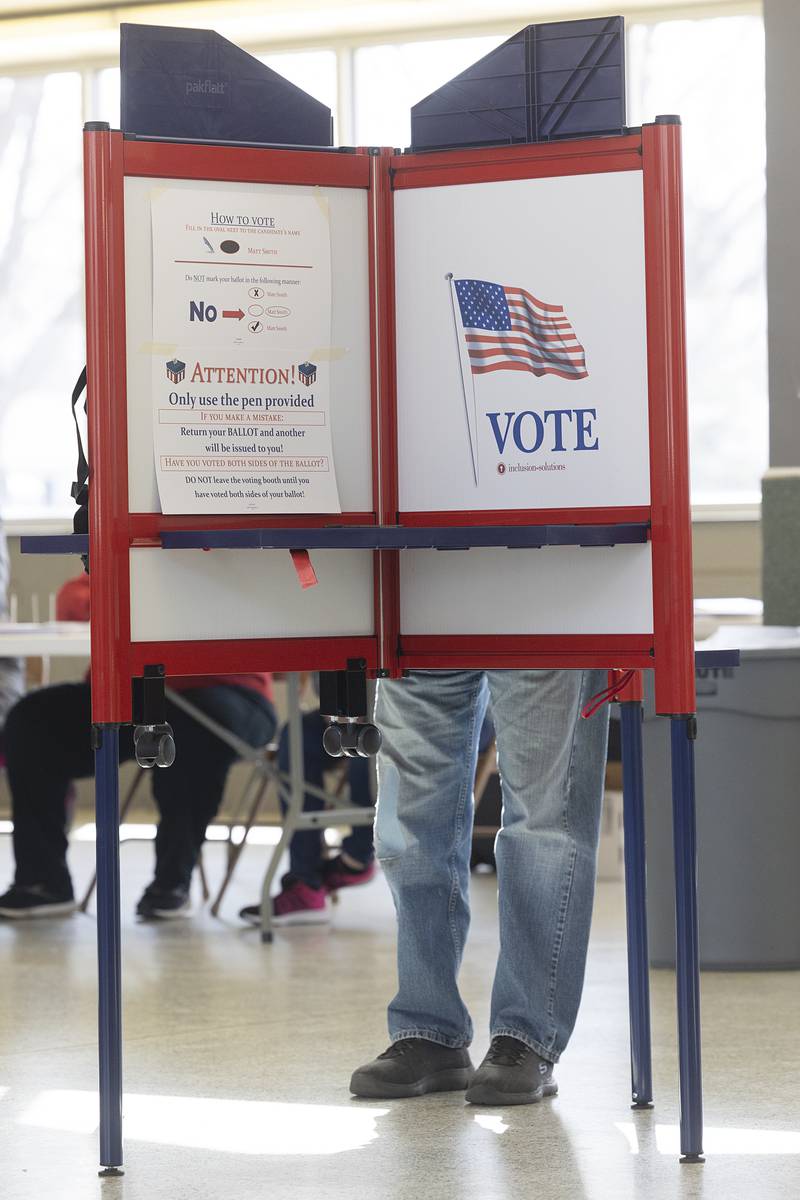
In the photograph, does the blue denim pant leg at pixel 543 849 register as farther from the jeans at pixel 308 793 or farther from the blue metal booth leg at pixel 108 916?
the jeans at pixel 308 793

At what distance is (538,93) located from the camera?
6.57 ft

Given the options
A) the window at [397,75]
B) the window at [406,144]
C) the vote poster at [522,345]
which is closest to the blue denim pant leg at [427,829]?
the vote poster at [522,345]

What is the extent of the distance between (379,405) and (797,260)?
2680mm

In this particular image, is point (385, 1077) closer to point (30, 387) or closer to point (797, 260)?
point (797, 260)

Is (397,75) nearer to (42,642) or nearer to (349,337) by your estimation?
(42,642)

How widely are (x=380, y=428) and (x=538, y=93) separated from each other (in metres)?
0.45

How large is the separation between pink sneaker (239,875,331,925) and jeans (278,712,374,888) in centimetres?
3

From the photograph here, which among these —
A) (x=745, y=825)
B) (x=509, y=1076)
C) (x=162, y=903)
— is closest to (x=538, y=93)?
(x=509, y=1076)

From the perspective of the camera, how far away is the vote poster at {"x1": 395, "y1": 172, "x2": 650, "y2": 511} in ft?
6.40

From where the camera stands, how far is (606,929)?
3.68m

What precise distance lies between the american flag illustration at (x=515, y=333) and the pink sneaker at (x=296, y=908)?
7.01ft

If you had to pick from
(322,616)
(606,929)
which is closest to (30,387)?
(606,929)

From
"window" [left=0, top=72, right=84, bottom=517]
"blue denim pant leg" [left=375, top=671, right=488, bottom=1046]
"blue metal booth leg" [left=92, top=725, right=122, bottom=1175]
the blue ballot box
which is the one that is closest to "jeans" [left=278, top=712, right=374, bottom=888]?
the blue ballot box

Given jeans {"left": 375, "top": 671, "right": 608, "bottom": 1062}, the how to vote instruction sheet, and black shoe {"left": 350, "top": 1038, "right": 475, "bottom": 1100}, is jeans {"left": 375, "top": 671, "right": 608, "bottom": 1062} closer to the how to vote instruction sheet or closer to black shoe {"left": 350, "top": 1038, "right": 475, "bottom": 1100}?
black shoe {"left": 350, "top": 1038, "right": 475, "bottom": 1100}
